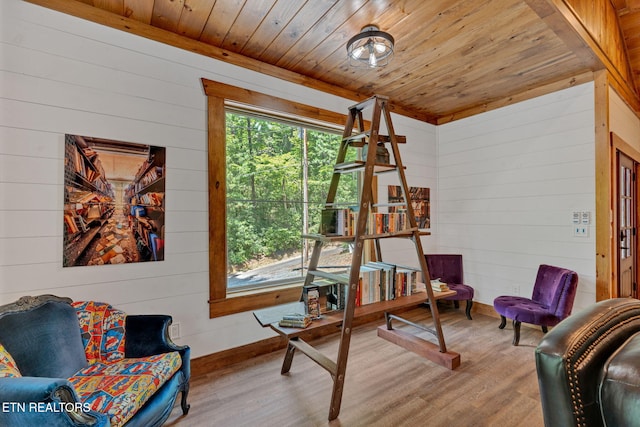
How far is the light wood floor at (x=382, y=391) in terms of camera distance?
1957 mm

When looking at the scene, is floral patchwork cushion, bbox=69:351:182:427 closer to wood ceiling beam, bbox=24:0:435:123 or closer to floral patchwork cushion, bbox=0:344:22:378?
floral patchwork cushion, bbox=0:344:22:378

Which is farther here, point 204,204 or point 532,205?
point 532,205

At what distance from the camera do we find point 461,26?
243 centimetres

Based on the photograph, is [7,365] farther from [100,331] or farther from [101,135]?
[101,135]

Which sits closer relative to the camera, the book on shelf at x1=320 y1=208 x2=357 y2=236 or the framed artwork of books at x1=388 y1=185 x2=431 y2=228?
the book on shelf at x1=320 y1=208 x2=357 y2=236

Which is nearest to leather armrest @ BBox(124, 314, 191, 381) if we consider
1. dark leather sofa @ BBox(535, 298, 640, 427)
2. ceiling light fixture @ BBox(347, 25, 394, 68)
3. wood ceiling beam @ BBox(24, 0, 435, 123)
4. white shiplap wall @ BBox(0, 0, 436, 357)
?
white shiplap wall @ BBox(0, 0, 436, 357)

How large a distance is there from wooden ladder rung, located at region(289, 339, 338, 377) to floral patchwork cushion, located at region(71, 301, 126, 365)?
3.92 feet

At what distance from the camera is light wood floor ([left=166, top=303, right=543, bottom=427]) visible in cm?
196

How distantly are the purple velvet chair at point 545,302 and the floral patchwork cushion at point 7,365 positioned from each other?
3.73 metres

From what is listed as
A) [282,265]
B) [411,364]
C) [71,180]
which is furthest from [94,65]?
[411,364]

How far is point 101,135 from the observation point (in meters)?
2.18

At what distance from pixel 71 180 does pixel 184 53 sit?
134 centimetres

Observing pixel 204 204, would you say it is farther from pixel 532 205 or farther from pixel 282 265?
pixel 532 205

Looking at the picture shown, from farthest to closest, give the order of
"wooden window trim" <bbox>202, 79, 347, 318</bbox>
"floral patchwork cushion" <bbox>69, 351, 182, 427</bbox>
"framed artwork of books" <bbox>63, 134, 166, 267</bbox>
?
"wooden window trim" <bbox>202, 79, 347, 318</bbox>, "framed artwork of books" <bbox>63, 134, 166, 267</bbox>, "floral patchwork cushion" <bbox>69, 351, 182, 427</bbox>
